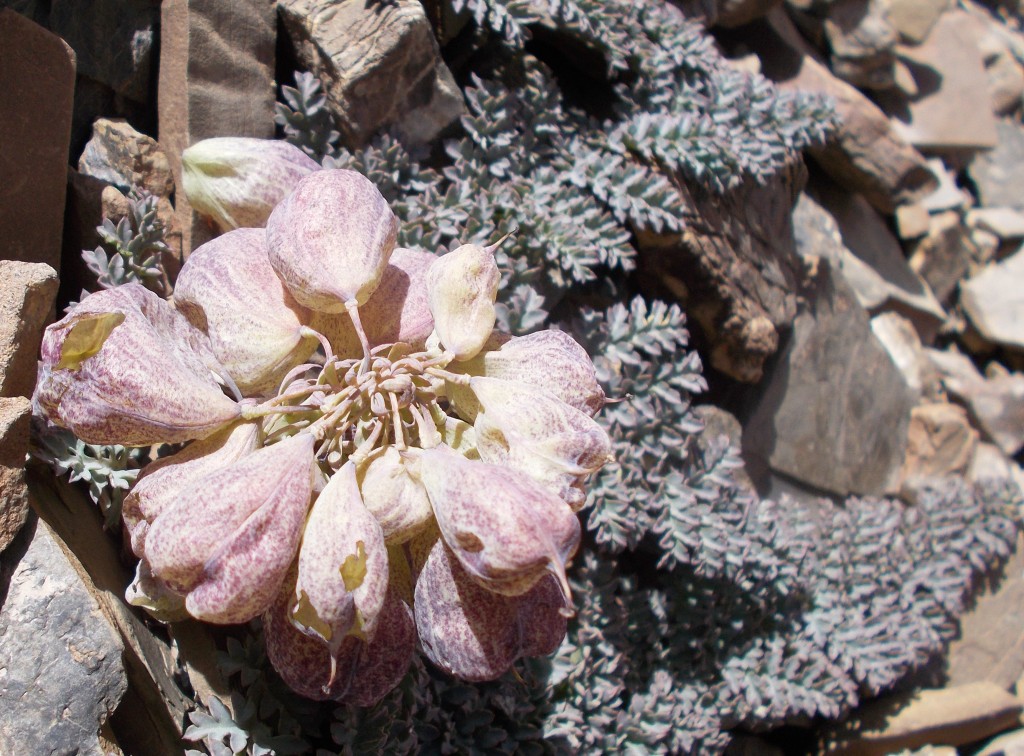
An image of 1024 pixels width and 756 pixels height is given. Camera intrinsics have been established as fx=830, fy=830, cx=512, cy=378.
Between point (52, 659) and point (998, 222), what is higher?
point (52, 659)

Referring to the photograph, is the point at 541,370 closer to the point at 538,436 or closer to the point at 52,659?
the point at 538,436

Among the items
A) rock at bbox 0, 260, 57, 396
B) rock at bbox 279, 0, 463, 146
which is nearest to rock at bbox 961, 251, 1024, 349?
rock at bbox 279, 0, 463, 146

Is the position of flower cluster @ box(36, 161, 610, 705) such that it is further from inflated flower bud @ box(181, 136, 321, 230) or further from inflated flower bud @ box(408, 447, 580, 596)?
inflated flower bud @ box(181, 136, 321, 230)

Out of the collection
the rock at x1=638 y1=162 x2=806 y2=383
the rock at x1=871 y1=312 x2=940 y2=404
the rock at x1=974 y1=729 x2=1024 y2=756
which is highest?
the rock at x1=638 y1=162 x2=806 y2=383

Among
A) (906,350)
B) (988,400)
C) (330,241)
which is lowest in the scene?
(988,400)

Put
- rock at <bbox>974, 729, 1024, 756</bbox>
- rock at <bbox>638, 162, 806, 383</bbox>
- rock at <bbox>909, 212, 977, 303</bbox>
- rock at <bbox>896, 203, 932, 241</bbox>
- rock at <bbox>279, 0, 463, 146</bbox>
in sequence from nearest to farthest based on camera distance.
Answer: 1. rock at <bbox>279, 0, 463, 146</bbox>
2. rock at <bbox>638, 162, 806, 383</bbox>
3. rock at <bbox>974, 729, 1024, 756</bbox>
4. rock at <bbox>896, 203, 932, 241</bbox>
5. rock at <bbox>909, 212, 977, 303</bbox>

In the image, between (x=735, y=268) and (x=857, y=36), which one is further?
(x=857, y=36)

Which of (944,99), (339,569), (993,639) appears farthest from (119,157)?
(944,99)
